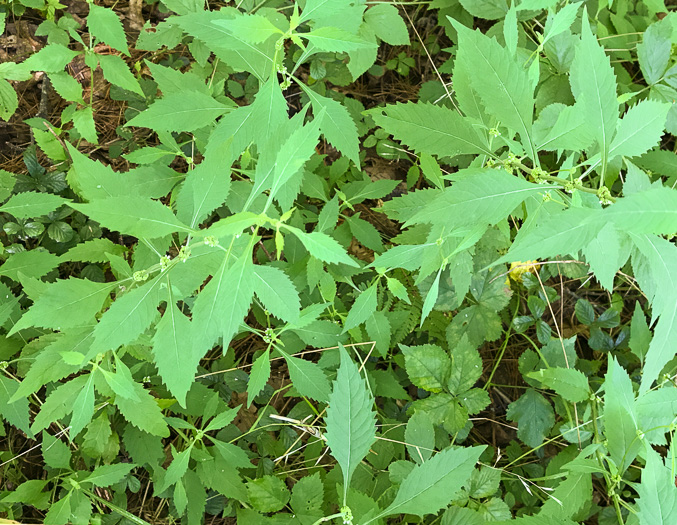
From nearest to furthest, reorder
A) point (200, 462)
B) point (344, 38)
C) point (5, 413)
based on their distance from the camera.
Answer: point (344, 38) < point (5, 413) < point (200, 462)

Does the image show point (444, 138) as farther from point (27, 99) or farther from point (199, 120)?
point (27, 99)

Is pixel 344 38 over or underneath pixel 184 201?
over

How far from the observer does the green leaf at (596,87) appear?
4.04ft

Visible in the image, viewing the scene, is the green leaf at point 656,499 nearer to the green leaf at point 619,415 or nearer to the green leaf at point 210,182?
the green leaf at point 619,415

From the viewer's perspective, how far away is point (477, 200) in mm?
1210

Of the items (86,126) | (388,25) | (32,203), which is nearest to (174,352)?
(32,203)

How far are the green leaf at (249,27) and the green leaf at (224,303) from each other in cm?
68

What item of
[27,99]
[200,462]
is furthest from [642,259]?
[27,99]

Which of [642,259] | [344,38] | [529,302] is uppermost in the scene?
[344,38]

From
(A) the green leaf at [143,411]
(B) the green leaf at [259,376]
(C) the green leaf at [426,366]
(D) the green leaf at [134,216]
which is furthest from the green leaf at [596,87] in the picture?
(A) the green leaf at [143,411]

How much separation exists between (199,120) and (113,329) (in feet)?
3.13

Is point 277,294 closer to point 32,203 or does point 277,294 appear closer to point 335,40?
point 335,40

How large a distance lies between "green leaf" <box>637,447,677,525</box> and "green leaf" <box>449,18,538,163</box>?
3.56 ft

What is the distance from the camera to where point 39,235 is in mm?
2750
